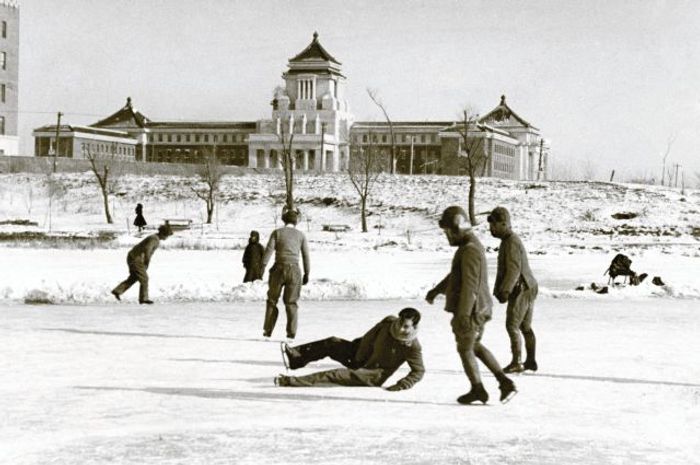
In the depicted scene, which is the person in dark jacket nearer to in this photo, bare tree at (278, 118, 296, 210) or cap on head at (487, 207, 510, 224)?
cap on head at (487, 207, 510, 224)

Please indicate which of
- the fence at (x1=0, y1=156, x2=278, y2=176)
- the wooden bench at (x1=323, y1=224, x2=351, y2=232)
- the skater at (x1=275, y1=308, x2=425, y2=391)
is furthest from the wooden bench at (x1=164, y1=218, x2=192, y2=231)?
the skater at (x1=275, y1=308, x2=425, y2=391)

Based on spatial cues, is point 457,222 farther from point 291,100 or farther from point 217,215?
point 291,100

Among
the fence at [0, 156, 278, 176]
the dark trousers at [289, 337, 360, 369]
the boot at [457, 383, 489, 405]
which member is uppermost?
the fence at [0, 156, 278, 176]

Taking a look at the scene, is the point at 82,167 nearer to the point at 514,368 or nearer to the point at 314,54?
the point at 314,54

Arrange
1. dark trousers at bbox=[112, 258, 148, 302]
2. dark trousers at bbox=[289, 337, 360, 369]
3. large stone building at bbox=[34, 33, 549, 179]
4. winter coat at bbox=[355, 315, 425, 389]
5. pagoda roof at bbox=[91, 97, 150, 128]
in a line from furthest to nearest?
pagoda roof at bbox=[91, 97, 150, 128] → large stone building at bbox=[34, 33, 549, 179] → dark trousers at bbox=[112, 258, 148, 302] → dark trousers at bbox=[289, 337, 360, 369] → winter coat at bbox=[355, 315, 425, 389]

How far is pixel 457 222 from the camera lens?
→ 9.16 meters

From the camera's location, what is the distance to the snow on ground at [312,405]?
7.89 metres

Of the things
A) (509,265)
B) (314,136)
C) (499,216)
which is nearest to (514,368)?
(509,265)

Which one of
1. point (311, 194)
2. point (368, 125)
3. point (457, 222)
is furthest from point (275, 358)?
point (368, 125)

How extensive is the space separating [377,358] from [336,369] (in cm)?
41

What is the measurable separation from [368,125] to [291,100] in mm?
10148

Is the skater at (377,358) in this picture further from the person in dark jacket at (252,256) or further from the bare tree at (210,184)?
the bare tree at (210,184)

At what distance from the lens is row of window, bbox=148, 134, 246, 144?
143 meters

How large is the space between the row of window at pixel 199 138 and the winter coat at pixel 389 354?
133 m
